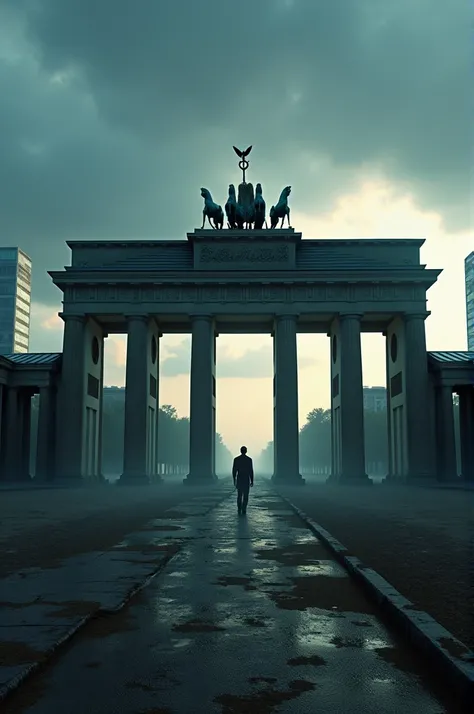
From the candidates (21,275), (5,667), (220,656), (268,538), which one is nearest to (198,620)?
(220,656)

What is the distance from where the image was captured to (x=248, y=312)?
162 feet

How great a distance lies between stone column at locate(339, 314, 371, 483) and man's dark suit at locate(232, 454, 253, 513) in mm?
27360

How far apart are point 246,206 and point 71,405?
20980mm

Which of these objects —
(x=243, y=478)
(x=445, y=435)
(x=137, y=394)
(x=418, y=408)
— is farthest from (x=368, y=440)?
(x=243, y=478)

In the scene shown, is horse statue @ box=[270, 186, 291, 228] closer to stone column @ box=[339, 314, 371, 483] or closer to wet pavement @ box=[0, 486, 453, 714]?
stone column @ box=[339, 314, 371, 483]

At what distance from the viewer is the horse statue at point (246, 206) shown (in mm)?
52906

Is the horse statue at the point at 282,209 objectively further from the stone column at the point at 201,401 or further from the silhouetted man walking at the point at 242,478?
the silhouetted man walking at the point at 242,478

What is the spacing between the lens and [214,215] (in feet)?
172

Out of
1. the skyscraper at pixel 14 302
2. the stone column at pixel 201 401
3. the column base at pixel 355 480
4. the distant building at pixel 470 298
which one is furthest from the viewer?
the skyscraper at pixel 14 302

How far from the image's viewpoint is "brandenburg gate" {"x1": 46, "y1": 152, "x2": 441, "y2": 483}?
4822 centimetres

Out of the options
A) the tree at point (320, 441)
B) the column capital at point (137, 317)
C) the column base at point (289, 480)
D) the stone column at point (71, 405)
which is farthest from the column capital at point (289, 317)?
the tree at point (320, 441)

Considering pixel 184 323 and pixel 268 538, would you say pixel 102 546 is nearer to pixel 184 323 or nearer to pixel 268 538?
pixel 268 538

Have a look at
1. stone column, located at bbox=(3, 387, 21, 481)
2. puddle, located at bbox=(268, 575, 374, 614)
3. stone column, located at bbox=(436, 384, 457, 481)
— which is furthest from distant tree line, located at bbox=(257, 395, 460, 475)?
puddle, located at bbox=(268, 575, 374, 614)

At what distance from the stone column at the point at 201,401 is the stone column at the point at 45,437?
1050cm
